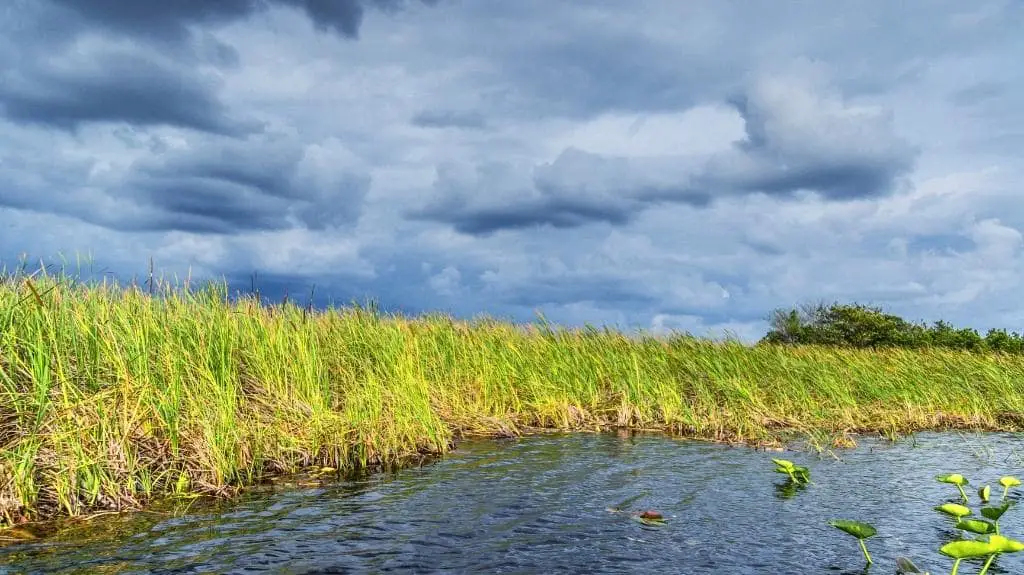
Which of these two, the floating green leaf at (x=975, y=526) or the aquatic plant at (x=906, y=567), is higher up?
the floating green leaf at (x=975, y=526)

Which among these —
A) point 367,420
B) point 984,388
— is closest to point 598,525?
point 367,420

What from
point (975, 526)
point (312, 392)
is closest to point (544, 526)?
point (975, 526)

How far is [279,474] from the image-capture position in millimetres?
9242

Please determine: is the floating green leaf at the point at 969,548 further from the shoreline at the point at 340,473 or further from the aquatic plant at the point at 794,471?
the shoreline at the point at 340,473

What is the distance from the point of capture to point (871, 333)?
44469 mm

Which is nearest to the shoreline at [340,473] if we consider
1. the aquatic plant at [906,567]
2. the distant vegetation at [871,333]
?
the aquatic plant at [906,567]

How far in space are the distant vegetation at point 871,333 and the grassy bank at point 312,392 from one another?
975 inches

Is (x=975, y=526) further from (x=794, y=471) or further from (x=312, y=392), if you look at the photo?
(x=312, y=392)

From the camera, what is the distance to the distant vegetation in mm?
42000

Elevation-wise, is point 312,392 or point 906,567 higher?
point 312,392

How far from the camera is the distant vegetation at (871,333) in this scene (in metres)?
42.0

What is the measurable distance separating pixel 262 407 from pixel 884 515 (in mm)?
8023

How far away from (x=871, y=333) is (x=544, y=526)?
143 ft

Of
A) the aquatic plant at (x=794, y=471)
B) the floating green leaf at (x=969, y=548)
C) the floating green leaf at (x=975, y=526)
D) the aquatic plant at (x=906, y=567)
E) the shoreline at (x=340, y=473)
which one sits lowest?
the aquatic plant at (x=906, y=567)
